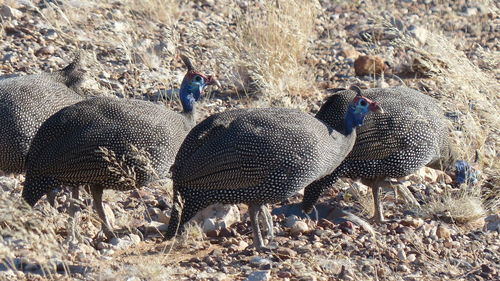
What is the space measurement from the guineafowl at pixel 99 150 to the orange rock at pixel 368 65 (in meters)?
3.63

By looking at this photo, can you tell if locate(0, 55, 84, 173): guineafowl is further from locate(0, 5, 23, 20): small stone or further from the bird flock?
locate(0, 5, 23, 20): small stone

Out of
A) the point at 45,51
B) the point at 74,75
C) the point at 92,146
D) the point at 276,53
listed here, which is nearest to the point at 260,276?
the point at 92,146

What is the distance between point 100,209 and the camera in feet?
21.1

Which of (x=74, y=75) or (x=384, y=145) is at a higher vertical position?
(x=74, y=75)

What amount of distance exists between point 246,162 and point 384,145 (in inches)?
54.1

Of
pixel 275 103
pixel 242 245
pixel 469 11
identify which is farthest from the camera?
pixel 469 11

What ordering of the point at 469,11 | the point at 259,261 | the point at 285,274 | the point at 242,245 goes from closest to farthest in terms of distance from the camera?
the point at 285,274, the point at 259,261, the point at 242,245, the point at 469,11

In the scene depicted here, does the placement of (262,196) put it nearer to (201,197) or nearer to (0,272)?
(201,197)

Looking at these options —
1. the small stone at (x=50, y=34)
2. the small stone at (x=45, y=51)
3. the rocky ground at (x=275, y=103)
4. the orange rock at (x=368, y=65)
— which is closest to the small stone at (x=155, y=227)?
the rocky ground at (x=275, y=103)

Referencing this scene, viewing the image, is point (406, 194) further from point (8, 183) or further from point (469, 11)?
point (469, 11)

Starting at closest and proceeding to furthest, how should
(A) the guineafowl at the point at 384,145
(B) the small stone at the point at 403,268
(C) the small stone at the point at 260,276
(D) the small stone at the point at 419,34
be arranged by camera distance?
(C) the small stone at the point at 260,276
(B) the small stone at the point at 403,268
(A) the guineafowl at the point at 384,145
(D) the small stone at the point at 419,34

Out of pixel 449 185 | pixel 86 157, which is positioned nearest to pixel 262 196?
pixel 86 157

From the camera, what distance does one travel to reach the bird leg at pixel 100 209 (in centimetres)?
634

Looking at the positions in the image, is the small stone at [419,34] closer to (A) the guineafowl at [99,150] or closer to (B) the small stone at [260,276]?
(A) the guineafowl at [99,150]
